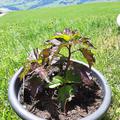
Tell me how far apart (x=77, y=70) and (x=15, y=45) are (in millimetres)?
2613

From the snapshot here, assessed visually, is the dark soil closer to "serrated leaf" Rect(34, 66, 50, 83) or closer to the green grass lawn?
"serrated leaf" Rect(34, 66, 50, 83)

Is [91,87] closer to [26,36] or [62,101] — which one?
[62,101]

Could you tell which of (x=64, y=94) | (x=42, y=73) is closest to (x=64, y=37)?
(x=42, y=73)

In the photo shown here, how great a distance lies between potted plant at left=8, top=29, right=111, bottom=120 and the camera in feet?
7.84

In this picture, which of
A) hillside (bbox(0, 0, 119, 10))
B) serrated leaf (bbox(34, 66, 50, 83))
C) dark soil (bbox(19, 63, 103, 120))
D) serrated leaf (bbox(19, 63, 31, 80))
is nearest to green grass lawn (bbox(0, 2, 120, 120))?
dark soil (bbox(19, 63, 103, 120))

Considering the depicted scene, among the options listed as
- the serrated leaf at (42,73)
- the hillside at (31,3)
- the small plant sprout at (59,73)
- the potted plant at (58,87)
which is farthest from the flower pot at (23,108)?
the hillside at (31,3)

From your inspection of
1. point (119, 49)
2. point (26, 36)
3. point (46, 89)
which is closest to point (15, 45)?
point (26, 36)

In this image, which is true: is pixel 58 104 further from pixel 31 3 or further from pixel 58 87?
pixel 31 3

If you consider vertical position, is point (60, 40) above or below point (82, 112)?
above

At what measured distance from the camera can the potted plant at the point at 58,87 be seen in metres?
2.39

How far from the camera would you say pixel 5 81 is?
3.41 metres

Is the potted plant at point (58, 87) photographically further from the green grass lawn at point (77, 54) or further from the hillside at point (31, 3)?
the hillside at point (31, 3)

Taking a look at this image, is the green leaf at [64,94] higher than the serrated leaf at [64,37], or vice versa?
the serrated leaf at [64,37]

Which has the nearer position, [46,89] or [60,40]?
[60,40]
